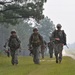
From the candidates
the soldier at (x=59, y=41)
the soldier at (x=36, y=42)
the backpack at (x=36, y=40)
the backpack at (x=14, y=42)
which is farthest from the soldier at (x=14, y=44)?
the soldier at (x=59, y=41)

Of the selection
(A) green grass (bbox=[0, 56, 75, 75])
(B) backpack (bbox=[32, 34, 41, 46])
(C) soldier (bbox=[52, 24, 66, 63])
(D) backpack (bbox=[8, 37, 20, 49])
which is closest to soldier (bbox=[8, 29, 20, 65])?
(D) backpack (bbox=[8, 37, 20, 49])

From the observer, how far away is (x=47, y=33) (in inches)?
6988

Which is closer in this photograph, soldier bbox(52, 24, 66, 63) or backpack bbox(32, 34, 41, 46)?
soldier bbox(52, 24, 66, 63)

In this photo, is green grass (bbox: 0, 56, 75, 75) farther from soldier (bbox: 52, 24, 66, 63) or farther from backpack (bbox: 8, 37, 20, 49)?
backpack (bbox: 8, 37, 20, 49)

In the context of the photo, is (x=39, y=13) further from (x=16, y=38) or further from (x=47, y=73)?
(x=47, y=73)

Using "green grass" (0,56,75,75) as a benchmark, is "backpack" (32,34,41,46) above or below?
above

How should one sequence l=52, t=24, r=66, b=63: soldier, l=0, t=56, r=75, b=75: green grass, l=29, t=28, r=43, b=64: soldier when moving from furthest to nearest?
l=29, t=28, r=43, b=64: soldier → l=52, t=24, r=66, b=63: soldier → l=0, t=56, r=75, b=75: green grass

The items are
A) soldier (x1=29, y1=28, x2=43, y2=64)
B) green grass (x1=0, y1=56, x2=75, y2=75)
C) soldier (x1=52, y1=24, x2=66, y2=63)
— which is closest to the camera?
green grass (x1=0, y1=56, x2=75, y2=75)

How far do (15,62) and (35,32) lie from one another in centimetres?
214

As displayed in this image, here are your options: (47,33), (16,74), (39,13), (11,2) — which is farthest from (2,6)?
(47,33)

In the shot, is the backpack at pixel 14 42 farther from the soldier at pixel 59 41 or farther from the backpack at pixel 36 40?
the soldier at pixel 59 41

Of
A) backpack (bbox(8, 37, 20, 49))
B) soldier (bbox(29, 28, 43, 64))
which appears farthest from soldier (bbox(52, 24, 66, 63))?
backpack (bbox(8, 37, 20, 49))

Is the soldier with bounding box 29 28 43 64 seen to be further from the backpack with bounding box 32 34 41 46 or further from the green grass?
the green grass

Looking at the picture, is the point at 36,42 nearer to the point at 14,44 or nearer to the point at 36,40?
the point at 36,40
